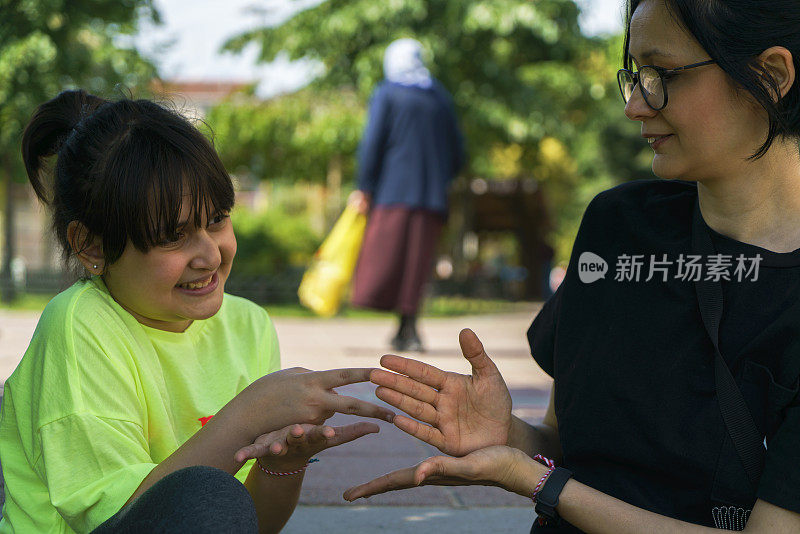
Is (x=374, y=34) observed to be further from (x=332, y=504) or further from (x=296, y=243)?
(x=332, y=504)

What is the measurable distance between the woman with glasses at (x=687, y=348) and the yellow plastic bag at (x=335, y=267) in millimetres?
4561

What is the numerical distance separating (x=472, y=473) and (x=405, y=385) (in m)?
0.20

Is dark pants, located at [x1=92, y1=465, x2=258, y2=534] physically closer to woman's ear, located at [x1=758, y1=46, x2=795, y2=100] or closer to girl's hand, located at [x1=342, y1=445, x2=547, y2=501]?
girl's hand, located at [x1=342, y1=445, x2=547, y2=501]

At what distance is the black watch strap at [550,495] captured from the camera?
163 cm

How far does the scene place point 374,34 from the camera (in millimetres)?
17281

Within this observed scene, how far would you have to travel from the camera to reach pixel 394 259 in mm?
6848

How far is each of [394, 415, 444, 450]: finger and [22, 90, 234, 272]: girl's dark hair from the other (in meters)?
0.61

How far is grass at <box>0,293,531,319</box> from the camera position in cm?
1374

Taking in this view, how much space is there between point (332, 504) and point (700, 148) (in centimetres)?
182

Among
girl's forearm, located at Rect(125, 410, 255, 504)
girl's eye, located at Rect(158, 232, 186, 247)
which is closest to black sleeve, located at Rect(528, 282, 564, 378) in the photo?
girl's forearm, located at Rect(125, 410, 255, 504)

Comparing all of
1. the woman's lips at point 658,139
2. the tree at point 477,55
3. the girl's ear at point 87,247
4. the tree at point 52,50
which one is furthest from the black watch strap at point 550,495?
the tree at point 477,55

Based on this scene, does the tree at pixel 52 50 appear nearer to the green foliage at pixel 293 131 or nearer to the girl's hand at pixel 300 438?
the green foliage at pixel 293 131

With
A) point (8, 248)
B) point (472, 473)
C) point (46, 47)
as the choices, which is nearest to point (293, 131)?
point (8, 248)

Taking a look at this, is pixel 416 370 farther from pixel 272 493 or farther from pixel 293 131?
pixel 293 131
